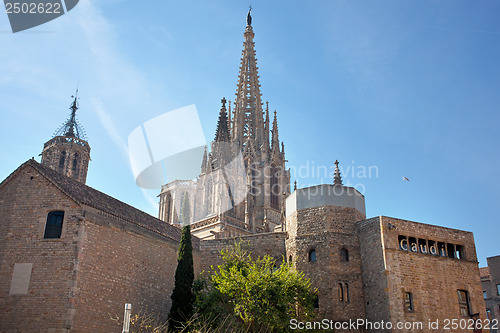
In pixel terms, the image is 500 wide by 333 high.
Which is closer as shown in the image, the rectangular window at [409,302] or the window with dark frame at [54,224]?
the window with dark frame at [54,224]

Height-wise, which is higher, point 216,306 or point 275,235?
point 275,235

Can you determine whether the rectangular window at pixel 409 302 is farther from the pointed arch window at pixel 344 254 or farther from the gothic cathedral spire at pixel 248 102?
the gothic cathedral spire at pixel 248 102

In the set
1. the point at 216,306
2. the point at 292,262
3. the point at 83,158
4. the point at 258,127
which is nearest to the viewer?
the point at 216,306

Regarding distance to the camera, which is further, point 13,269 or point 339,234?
point 339,234

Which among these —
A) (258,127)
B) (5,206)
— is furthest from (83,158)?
(5,206)

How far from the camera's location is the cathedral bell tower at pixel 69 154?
51438 mm

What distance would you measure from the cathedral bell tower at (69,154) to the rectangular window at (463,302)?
3894 centimetres

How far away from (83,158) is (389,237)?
1528 inches

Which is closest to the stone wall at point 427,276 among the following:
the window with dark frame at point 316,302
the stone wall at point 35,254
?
the window with dark frame at point 316,302

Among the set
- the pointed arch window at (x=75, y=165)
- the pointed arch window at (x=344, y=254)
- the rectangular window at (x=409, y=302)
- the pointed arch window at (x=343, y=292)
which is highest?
the pointed arch window at (x=75, y=165)

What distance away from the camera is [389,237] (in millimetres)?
22875

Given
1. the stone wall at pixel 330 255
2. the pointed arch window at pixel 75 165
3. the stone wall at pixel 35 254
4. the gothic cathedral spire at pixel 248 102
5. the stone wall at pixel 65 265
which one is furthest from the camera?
the gothic cathedral spire at pixel 248 102

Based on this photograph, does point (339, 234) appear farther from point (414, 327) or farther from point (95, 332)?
point (95, 332)

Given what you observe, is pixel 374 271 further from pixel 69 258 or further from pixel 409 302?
pixel 69 258
